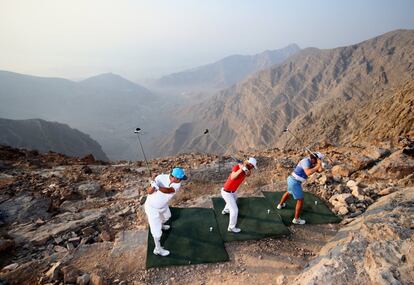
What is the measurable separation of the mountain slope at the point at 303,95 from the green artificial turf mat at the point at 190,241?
30.8 m

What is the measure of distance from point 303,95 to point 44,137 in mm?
56366

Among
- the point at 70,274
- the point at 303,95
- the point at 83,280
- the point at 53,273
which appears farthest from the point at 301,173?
the point at 303,95

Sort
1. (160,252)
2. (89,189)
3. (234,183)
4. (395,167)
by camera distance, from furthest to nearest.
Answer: (89,189), (395,167), (234,183), (160,252)

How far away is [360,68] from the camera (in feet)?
187

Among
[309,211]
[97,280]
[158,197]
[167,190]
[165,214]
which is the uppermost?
[167,190]

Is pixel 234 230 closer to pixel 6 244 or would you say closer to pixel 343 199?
pixel 343 199

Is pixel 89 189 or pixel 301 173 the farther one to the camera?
pixel 89 189

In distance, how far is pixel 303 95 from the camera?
6781 centimetres

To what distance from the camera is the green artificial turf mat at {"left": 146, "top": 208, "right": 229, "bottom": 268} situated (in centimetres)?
677

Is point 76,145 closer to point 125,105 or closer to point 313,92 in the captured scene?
point 313,92

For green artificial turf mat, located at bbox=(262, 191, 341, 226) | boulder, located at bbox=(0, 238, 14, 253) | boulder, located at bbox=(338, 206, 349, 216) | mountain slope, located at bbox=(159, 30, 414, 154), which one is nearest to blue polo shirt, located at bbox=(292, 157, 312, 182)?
green artificial turf mat, located at bbox=(262, 191, 341, 226)

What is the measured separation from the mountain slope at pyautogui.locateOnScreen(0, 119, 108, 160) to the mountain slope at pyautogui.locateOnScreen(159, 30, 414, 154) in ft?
86.8

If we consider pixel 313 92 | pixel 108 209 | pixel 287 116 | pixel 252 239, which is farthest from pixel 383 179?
pixel 313 92

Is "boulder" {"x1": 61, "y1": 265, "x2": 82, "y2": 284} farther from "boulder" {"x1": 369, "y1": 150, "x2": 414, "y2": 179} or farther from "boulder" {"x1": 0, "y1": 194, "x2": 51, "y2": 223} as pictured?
"boulder" {"x1": 369, "y1": 150, "x2": 414, "y2": 179}
